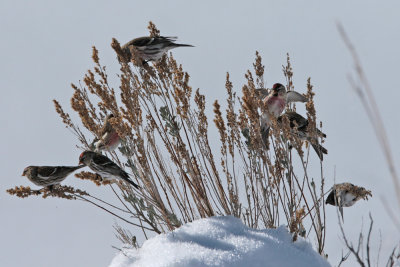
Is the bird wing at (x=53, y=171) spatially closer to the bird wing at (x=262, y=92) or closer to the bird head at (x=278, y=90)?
the bird wing at (x=262, y=92)

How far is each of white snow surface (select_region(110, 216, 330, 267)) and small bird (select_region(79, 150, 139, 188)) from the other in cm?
110

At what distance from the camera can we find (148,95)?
15.9ft

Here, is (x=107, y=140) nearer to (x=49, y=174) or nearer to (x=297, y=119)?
(x=49, y=174)

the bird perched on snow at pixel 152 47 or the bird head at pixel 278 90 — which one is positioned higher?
the bird perched on snow at pixel 152 47

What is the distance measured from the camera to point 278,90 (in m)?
5.51

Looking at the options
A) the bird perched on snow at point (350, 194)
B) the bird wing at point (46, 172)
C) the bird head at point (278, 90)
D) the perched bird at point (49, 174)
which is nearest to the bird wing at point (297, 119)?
the bird head at point (278, 90)

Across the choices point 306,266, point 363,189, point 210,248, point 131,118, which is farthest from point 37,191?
point 363,189

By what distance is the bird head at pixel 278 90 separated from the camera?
548 cm

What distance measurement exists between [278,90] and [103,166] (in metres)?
1.88

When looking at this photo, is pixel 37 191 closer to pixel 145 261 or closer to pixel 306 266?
pixel 145 261

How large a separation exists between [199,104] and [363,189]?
220 cm

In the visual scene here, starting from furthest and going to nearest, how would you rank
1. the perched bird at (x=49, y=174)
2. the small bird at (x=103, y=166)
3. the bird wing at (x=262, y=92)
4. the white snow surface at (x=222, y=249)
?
the perched bird at (x=49, y=174)
the bird wing at (x=262, y=92)
the small bird at (x=103, y=166)
the white snow surface at (x=222, y=249)

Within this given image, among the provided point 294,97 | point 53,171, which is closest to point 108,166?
point 53,171

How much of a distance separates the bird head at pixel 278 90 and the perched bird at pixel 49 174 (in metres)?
2.03
